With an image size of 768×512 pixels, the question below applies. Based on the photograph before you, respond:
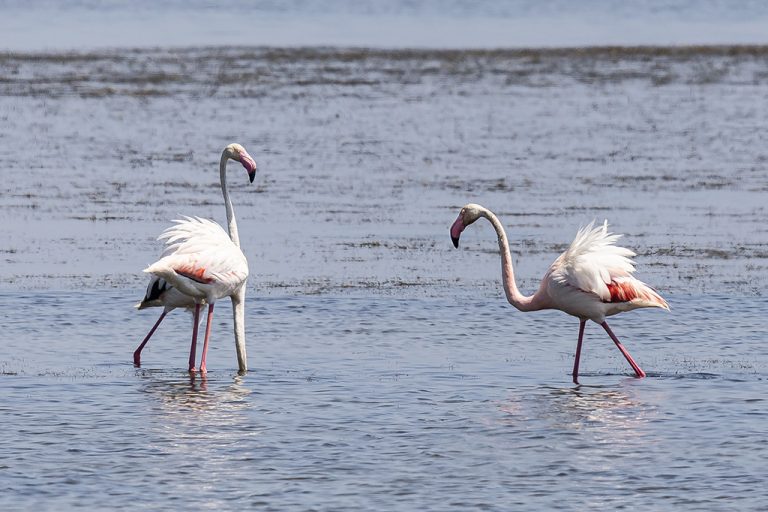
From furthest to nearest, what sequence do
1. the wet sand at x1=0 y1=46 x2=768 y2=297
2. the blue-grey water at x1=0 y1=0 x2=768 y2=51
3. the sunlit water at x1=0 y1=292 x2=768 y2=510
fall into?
the blue-grey water at x1=0 y1=0 x2=768 y2=51 → the wet sand at x1=0 y1=46 x2=768 y2=297 → the sunlit water at x1=0 y1=292 x2=768 y2=510

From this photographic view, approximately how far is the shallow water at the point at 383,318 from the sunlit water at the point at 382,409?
0.03m

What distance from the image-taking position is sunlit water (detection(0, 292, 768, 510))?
823 cm

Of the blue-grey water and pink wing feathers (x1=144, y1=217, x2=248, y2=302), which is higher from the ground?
the blue-grey water

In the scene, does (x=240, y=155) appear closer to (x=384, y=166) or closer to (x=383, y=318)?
(x=383, y=318)

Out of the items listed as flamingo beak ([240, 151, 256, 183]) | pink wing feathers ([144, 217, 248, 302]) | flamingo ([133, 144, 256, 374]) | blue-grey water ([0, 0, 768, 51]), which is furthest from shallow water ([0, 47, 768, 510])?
blue-grey water ([0, 0, 768, 51])

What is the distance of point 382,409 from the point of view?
996 cm

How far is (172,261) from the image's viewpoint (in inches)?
427

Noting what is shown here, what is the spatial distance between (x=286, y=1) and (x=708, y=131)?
52.3 m

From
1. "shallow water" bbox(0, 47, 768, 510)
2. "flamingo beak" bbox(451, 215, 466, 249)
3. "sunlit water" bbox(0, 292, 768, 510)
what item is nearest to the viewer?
"sunlit water" bbox(0, 292, 768, 510)

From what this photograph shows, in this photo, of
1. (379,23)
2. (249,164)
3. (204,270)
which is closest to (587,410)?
(204,270)

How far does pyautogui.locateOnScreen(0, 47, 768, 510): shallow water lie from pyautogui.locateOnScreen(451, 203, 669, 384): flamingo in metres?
0.44

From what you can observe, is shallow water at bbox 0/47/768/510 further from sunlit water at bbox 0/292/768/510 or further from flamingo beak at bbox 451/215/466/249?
flamingo beak at bbox 451/215/466/249

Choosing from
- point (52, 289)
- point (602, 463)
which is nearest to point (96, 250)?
point (52, 289)

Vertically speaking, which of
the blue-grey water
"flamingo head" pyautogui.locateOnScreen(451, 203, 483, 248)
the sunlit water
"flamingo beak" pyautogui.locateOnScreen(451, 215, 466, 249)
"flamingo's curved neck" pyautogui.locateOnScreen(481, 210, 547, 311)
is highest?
the blue-grey water
